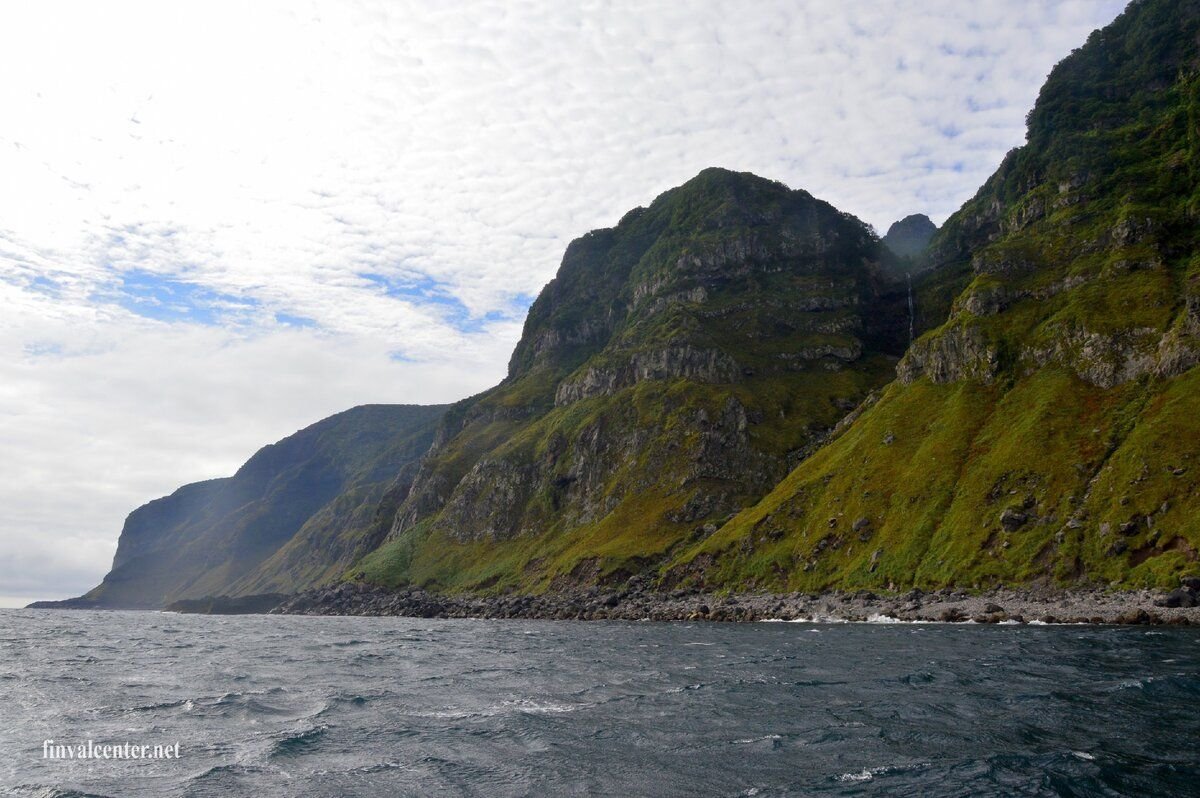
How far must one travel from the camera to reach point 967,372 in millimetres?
182500

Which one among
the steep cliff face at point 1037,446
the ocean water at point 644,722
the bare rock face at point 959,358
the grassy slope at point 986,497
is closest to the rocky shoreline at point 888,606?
the grassy slope at point 986,497

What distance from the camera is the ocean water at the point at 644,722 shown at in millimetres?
30250

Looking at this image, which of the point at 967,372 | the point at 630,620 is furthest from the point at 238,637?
the point at 967,372

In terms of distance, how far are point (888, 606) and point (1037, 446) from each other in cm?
4530

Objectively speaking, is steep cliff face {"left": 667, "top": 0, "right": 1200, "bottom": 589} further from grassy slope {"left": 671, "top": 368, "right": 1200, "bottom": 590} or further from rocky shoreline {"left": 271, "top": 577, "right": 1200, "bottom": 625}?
rocky shoreline {"left": 271, "top": 577, "right": 1200, "bottom": 625}

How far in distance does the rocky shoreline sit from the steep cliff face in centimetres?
593

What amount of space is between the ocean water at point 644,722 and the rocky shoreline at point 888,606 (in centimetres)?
1539

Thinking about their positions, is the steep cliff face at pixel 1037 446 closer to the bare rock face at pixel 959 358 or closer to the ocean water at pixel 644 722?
the bare rock face at pixel 959 358

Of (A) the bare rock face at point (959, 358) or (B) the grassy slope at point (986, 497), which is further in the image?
(A) the bare rock face at point (959, 358)

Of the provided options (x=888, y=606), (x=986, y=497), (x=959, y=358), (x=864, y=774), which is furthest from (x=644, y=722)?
(x=959, y=358)

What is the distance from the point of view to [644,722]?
42281 millimetres

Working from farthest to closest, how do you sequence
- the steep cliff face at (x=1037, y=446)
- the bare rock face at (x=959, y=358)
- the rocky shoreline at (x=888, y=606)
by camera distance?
the bare rock face at (x=959, y=358)
the steep cliff face at (x=1037, y=446)
the rocky shoreline at (x=888, y=606)

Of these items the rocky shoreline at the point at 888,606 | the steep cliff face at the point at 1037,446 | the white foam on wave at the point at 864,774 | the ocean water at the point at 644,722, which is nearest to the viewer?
the white foam on wave at the point at 864,774

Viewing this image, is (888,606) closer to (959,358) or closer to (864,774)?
(959,358)
